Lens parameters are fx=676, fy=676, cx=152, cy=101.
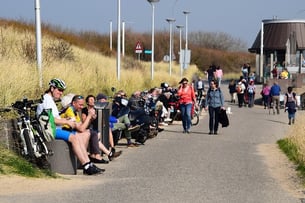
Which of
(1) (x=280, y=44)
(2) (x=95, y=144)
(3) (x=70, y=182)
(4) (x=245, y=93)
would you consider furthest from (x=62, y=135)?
(1) (x=280, y=44)

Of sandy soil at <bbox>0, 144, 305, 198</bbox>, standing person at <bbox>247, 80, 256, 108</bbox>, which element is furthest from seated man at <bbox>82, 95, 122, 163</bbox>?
standing person at <bbox>247, 80, 256, 108</bbox>

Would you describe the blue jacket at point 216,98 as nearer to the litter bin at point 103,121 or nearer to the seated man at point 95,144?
the litter bin at point 103,121

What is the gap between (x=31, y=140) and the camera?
37.3 ft

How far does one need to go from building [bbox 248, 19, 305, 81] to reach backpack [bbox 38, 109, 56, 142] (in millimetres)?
42509

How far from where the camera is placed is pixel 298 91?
43000mm

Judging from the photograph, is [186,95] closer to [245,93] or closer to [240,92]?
[240,92]

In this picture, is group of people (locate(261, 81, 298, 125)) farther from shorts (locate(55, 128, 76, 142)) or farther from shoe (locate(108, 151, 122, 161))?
shorts (locate(55, 128, 76, 142))

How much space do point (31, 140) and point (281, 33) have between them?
160 feet

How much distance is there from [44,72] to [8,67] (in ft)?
6.47

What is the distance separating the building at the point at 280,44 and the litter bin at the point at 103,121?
39380 mm

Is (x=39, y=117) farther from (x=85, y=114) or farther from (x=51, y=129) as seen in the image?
(x=85, y=114)

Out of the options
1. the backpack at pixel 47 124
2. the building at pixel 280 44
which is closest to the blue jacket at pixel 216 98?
the backpack at pixel 47 124

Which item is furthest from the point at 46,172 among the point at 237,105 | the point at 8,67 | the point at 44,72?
the point at 237,105

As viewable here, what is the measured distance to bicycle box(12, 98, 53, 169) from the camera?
11375mm
